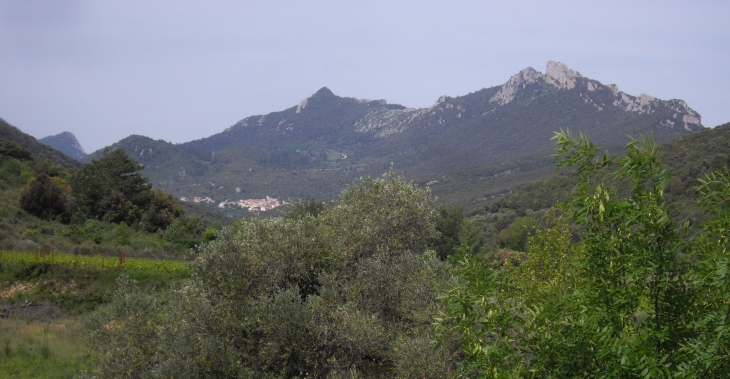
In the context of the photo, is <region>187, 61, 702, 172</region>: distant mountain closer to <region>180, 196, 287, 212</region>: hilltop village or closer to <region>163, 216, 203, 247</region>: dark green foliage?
<region>180, 196, 287, 212</region>: hilltop village

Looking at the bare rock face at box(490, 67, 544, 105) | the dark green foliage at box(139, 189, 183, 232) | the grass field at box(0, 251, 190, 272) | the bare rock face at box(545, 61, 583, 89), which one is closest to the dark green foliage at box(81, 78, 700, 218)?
the bare rock face at box(490, 67, 544, 105)

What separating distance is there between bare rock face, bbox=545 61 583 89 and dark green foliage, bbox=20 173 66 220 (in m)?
165

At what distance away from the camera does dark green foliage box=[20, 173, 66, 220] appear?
39.6 meters

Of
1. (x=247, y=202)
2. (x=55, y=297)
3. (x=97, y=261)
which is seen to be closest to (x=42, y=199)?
(x=97, y=261)

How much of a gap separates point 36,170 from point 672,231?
58.8m

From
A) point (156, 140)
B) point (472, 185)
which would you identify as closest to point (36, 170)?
point (472, 185)

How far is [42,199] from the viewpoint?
40.2 meters

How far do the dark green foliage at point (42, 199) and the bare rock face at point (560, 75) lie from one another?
542 ft

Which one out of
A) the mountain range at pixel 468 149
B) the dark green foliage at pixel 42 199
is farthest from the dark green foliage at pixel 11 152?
the mountain range at pixel 468 149

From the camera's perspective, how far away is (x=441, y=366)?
9008 mm

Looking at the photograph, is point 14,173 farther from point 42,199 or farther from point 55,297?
point 55,297

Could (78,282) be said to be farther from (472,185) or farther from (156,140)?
(156,140)

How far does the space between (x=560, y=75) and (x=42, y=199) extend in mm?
183446

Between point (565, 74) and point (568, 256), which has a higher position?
point (565, 74)
